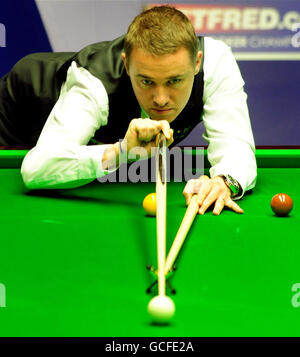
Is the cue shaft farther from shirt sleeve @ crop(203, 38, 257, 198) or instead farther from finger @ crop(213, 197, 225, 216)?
shirt sleeve @ crop(203, 38, 257, 198)

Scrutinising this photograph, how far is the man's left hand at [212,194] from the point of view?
2166mm

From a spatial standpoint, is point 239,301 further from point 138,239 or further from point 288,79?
point 288,79

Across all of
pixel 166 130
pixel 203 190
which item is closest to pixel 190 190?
pixel 203 190

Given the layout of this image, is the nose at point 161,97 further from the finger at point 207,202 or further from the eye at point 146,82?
the finger at point 207,202

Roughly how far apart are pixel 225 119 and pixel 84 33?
2.74 meters

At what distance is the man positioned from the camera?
7.49 feet

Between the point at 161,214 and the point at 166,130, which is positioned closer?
the point at 161,214

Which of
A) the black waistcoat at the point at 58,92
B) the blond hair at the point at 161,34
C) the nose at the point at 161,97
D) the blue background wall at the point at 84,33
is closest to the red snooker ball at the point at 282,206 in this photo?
the nose at the point at 161,97

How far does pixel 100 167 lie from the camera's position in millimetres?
2441

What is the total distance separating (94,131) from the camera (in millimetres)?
2605

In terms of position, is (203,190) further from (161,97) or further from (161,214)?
(161,214)

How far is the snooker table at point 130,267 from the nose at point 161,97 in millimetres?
395

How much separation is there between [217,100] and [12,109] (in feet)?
4.14

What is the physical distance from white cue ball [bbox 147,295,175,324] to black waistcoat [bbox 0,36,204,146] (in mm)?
1538
